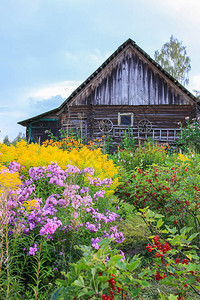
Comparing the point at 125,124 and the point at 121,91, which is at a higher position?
the point at 121,91

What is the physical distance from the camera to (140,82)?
15383 millimetres

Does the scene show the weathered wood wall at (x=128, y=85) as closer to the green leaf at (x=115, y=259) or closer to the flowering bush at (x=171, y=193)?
the flowering bush at (x=171, y=193)

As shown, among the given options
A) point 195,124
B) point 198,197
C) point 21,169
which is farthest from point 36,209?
point 195,124

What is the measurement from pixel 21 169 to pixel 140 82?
1238cm

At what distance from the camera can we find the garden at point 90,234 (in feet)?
6.03

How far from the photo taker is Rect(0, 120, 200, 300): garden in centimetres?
184

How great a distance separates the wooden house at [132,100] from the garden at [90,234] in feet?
33.6

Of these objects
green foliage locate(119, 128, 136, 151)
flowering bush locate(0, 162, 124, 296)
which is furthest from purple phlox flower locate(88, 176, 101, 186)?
green foliage locate(119, 128, 136, 151)

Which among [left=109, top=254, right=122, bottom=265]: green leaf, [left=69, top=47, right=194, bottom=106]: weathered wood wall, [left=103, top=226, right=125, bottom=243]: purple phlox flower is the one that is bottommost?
[left=103, top=226, right=125, bottom=243]: purple phlox flower

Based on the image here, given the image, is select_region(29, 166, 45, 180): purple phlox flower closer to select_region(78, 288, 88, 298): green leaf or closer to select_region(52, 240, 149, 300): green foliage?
select_region(52, 240, 149, 300): green foliage

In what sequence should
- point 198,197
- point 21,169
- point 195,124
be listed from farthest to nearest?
point 195,124
point 21,169
point 198,197

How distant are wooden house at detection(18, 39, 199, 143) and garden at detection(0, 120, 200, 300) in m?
10.2

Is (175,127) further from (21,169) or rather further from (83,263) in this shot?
(83,263)

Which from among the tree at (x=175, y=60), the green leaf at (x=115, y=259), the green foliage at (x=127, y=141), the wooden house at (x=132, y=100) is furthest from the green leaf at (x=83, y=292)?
the tree at (x=175, y=60)
